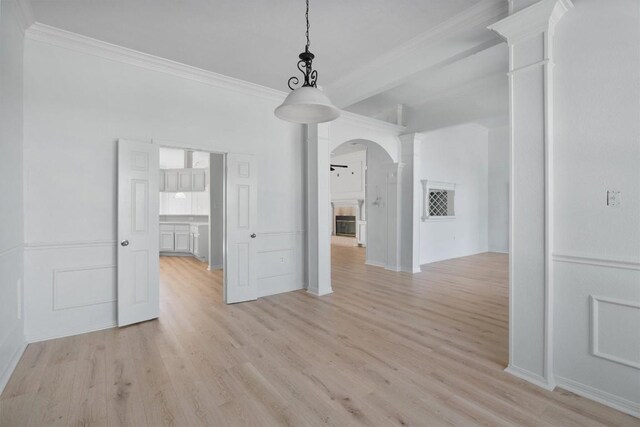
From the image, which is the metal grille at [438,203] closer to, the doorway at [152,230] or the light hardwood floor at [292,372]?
the light hardwood floor at [292,372]

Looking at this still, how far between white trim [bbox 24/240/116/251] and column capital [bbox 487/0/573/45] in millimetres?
4162

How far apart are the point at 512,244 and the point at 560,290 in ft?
1.41

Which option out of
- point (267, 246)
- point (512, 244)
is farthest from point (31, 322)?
point (512, 244)

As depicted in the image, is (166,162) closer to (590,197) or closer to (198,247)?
(198,247)

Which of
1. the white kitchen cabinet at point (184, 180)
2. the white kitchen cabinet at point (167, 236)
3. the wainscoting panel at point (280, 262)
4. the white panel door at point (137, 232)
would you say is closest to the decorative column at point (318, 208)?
the wainscoting panel at point (280, 262)

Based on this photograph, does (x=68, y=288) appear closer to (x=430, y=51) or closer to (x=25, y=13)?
(x=25, y=13)

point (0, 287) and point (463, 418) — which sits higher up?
point (0, 287)

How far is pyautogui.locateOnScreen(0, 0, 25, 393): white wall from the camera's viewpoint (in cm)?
234

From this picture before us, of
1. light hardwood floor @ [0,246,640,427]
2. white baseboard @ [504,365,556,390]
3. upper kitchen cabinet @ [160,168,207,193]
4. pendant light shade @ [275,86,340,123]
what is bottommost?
light hardwood floor @ [0,246,640,427]

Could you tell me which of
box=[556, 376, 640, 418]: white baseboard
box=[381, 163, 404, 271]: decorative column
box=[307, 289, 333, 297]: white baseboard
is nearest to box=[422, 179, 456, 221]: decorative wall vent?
box=[381, 163, 404, 271]: decorative column

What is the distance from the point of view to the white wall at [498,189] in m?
8.82

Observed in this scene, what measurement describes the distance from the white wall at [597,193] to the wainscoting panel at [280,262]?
11.0ft

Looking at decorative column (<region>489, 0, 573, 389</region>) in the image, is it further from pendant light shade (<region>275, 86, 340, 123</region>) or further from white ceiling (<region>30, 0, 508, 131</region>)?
pendant light shade (<region>275, 86, 340, 123</region>)

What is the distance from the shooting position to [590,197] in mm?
2092
